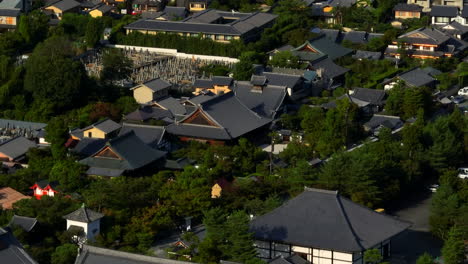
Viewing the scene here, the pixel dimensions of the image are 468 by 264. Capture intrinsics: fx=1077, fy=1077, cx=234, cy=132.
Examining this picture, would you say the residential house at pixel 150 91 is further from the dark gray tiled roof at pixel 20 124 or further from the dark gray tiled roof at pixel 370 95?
the dark gray tiled roof at pixel 370 95

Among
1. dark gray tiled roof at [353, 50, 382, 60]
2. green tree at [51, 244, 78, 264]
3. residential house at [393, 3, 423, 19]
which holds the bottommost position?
Result: residential house at [393, 3, 423, 19]

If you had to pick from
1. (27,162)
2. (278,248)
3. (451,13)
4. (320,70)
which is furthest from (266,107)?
(451,13)

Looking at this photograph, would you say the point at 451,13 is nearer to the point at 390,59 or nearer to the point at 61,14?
the point at 390,59

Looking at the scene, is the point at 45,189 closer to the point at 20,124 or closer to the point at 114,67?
the point at 20,124

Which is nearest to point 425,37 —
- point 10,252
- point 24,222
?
point 24,222

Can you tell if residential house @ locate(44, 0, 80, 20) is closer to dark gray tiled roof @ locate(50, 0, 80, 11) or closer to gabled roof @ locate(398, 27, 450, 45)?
dark gray tiled roof @ locate(50, 0, 80, 11)

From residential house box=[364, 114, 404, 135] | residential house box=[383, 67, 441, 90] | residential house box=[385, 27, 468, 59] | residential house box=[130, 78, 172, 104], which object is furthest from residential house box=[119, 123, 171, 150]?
residential house box=[385, 27, 468, 59]
